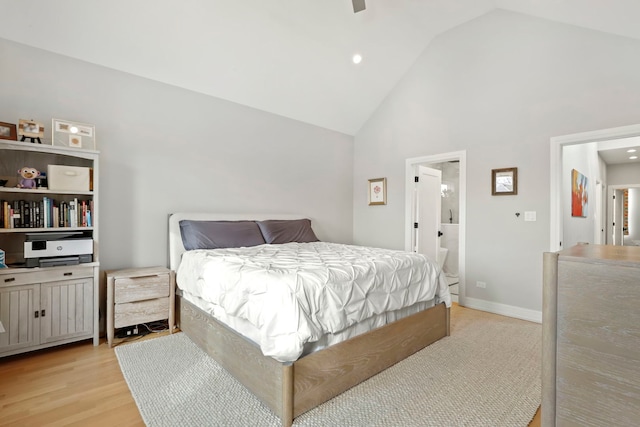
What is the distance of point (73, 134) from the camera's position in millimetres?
2656

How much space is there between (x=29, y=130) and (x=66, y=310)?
1.48 m

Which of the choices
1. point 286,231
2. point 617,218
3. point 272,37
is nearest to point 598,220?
point 617,218

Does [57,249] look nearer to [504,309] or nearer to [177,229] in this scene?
Result: [177,229]

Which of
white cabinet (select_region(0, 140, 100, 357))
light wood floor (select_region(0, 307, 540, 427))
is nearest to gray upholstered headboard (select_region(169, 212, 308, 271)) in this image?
white cabinet (select_region(0, 140, 100, 357))

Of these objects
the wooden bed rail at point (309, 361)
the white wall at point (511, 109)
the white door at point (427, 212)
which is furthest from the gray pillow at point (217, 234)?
the white wall at point (511, 109)

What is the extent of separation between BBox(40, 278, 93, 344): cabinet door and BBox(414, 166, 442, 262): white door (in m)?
3.91

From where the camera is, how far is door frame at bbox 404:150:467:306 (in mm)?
3930

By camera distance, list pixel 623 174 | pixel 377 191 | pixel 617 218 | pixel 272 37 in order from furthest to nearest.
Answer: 1. pixel 617 218
2. pixel 623 174
3. pixel 377 191
4. pixel 272 37

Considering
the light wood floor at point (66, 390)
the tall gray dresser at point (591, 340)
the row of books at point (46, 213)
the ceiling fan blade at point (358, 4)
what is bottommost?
the light wood floor at point (66, 390)

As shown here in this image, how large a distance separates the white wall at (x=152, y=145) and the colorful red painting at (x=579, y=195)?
391 cm

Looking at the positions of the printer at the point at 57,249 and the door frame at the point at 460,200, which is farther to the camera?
the door frame at the point at 460,200

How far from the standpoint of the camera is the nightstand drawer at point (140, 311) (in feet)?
8.79

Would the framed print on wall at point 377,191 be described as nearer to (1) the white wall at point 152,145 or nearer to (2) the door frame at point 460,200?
(2) the door frame at point 460,200

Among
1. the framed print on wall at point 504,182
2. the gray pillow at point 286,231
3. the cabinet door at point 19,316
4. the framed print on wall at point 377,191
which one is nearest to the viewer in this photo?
the cabinet door at point 19,316
